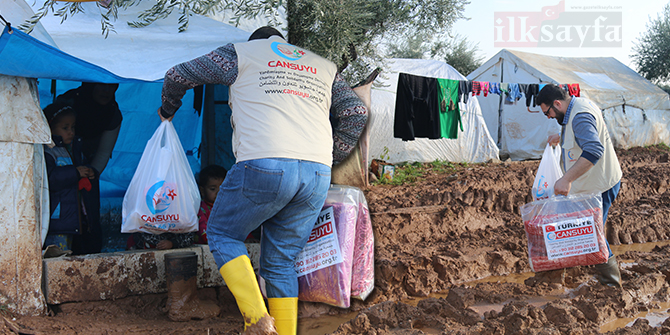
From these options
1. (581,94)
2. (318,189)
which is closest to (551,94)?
(318,189)

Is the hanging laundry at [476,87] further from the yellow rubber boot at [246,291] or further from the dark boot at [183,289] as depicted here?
the yellow rubber boot at [246,291]

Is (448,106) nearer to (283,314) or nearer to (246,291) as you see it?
(283,314)

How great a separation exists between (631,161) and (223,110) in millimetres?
10093

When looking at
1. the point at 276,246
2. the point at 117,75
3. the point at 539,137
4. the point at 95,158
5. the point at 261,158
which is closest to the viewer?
the point at 261,158

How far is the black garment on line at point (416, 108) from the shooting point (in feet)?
21.9

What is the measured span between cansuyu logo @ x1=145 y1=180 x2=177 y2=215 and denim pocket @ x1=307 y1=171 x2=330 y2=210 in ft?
4.03

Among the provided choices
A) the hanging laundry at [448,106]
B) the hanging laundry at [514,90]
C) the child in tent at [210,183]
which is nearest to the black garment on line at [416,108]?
the hanging laundry at [448,106]

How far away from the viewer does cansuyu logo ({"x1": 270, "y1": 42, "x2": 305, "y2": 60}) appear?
2447 mm

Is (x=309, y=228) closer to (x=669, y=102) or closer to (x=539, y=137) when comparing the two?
(x=539, y=137)

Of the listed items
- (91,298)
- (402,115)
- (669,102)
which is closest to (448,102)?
(402,115)

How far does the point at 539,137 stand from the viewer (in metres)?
11.8

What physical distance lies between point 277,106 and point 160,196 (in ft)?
4.21

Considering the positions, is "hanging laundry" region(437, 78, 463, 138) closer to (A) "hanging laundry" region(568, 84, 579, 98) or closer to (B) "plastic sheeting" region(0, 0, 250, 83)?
(A) "hanging laundry" region(568, 84, 579, 98)

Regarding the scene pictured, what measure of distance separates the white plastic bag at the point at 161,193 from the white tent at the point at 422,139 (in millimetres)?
6447
